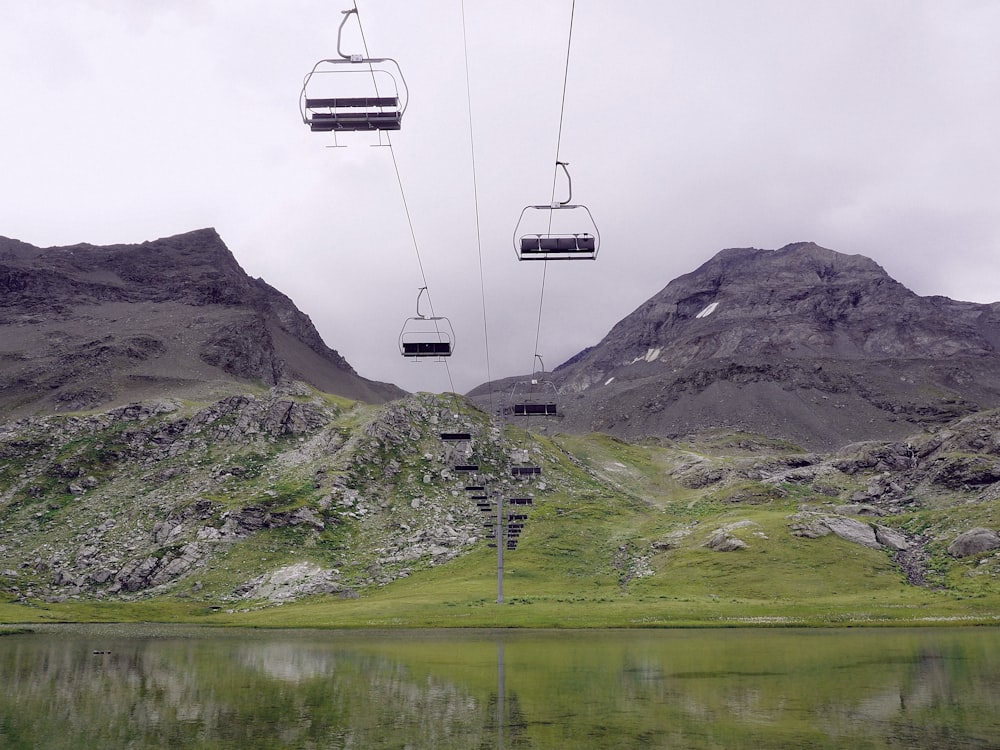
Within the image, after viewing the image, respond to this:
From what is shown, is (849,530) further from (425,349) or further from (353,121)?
(353,121)

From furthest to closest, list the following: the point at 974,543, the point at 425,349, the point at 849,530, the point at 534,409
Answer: the point at 849,530 < the point at 974,543 < the point at 534,409 < the point at 425,349

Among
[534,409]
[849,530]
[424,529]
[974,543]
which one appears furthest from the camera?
[424,529]

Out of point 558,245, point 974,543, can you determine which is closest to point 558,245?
point 558,245

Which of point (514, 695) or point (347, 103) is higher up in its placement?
point (347, 103)

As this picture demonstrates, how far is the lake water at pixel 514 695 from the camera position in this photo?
25.0 meters

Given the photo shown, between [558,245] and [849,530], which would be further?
[849,530]

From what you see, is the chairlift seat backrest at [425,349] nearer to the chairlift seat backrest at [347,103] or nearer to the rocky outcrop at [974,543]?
the chairlift seat backrest at [347,103]

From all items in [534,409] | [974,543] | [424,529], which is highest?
[534,409]

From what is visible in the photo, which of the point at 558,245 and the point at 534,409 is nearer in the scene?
the point at 558,245

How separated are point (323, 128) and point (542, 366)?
35963mm

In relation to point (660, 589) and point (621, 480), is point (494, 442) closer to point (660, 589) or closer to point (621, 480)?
point (621, 480)

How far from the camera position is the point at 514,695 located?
3294 centimetres

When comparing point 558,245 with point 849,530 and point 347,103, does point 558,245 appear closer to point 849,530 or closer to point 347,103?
point 347,103

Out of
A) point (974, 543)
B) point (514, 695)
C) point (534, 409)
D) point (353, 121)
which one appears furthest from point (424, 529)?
point (353, 121)
